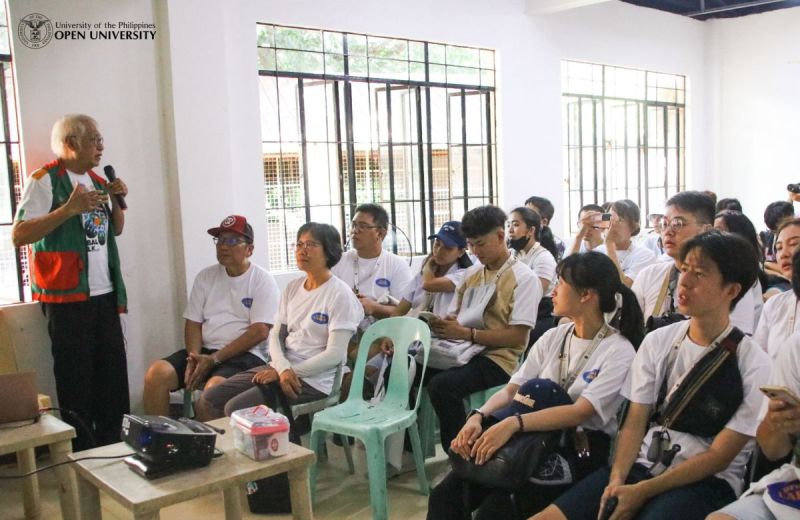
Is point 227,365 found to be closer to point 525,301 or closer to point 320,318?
point 320,318

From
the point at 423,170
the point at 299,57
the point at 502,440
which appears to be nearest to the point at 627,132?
the point at 423,170

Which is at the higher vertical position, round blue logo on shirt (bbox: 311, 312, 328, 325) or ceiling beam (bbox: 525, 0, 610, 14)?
ceiling beam (bbox: 525, 0, 610, 14)

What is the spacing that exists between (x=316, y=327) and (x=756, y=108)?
705 centimetres

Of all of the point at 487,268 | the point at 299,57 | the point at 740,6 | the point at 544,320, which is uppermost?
the point at 740,6

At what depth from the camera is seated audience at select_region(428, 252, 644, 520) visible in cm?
205

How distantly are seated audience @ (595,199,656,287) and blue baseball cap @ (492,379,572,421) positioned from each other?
2.25 meters

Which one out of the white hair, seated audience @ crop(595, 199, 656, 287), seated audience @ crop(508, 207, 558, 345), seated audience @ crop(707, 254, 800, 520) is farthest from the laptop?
seated audience @ crop(595, 199, 656, 287)

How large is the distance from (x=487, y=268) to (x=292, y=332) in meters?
0.90

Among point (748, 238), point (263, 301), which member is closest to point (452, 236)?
point (263, 301)

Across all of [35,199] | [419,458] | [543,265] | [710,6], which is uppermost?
[710,6]

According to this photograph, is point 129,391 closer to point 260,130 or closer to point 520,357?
point 260,130

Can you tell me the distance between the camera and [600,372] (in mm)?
2145

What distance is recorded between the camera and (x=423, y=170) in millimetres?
5719

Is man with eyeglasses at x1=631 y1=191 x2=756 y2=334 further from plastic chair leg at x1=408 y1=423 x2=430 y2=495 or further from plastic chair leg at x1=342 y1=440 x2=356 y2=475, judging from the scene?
plastic chair leg at x1=342 y1=440 x2=356 y2=475
